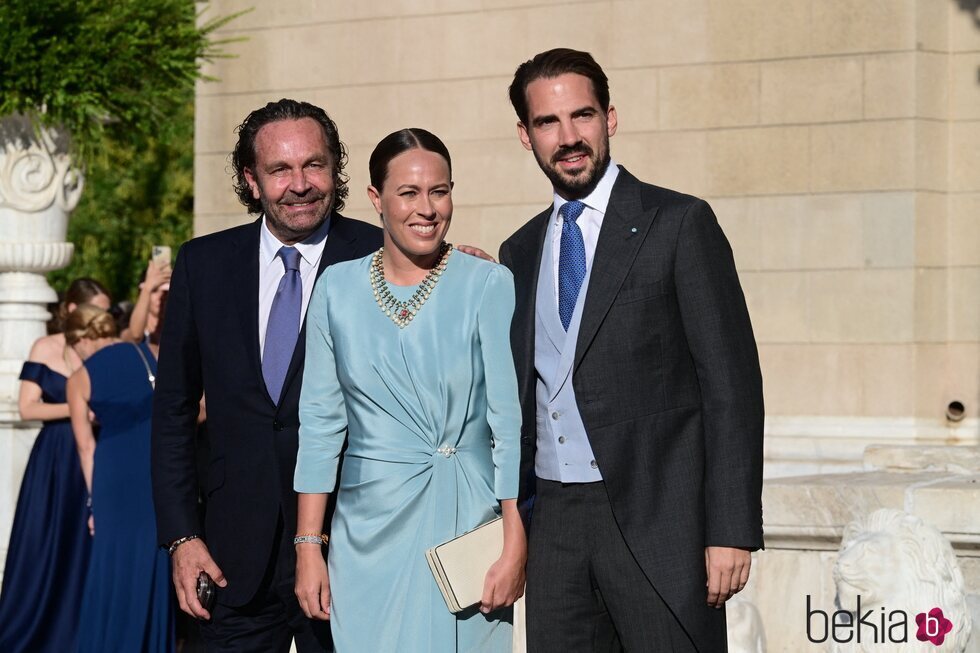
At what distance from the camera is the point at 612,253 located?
3.96 meters

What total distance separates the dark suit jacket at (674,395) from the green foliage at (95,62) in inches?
252

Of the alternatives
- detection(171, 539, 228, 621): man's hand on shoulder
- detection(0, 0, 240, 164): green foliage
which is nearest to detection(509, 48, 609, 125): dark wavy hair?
detection(171, 539, 228, 621): man's hand on shoulder

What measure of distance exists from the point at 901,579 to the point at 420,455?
165 centimetres

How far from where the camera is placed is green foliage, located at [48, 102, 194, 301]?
22.4 m

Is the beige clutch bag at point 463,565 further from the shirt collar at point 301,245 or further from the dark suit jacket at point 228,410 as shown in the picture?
the shirt collar at point 301,245

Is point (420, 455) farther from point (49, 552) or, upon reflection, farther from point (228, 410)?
point (49, 552)

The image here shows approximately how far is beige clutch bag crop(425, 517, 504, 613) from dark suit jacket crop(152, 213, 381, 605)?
685 mm

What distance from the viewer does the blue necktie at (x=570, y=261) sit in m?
4.02

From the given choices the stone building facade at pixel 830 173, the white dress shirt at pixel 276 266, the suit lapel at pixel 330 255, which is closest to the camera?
the suit lapel at pixel 330 255

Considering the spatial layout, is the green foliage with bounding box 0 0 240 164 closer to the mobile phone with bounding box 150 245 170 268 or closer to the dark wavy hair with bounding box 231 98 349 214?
the mobile phone with bounding box 150 245 170 268

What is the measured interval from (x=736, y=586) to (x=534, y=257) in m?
0.95

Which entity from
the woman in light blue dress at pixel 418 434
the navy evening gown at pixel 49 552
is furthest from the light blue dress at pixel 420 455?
→ the navy evening gown at pixel 49 552

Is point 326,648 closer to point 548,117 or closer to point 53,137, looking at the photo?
point 548,117
